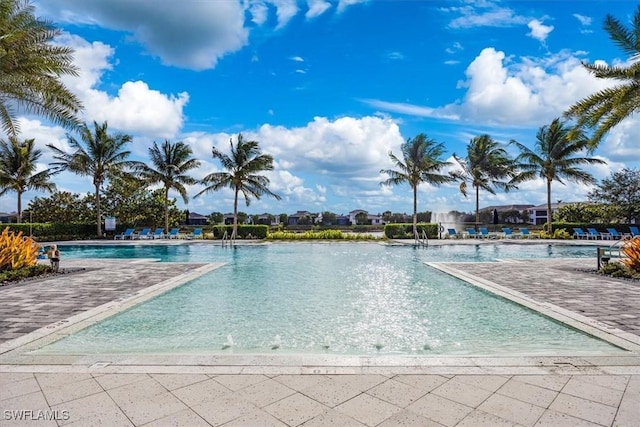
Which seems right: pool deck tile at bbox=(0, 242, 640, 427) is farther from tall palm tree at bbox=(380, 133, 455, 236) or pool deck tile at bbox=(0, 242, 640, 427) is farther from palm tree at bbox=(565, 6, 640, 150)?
tall palm tree at bbox=(380, 133, 455, 236)

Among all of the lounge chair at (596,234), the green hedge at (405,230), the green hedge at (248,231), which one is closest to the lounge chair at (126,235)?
the green hedge at (248,231)

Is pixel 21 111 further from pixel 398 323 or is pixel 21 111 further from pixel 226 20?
pixel 398 323

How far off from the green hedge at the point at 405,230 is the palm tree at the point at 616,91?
1681 centimetres

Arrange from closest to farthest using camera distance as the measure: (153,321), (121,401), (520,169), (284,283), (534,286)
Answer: (121,401), (153,321), (534,286), (284,283), (520,169)

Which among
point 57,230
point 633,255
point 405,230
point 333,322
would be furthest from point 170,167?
point 633,255

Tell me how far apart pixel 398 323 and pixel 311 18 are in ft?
44.0

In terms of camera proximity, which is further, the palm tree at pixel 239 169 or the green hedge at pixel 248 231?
the green hedge at pixel 248 231

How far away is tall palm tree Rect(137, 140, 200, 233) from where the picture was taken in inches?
1247

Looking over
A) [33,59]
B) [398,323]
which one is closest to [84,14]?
[33,59]

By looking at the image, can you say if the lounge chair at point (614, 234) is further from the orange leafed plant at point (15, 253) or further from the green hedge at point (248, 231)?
the orange leafed plant at point (15, 253)

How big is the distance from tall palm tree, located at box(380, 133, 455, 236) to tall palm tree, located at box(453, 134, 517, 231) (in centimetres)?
244

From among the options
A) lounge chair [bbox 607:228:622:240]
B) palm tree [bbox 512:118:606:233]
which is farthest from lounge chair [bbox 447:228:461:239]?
lounge chair [bbox 607:228:622:240]

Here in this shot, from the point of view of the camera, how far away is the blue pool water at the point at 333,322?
570 centimetres

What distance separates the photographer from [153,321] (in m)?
7.13
